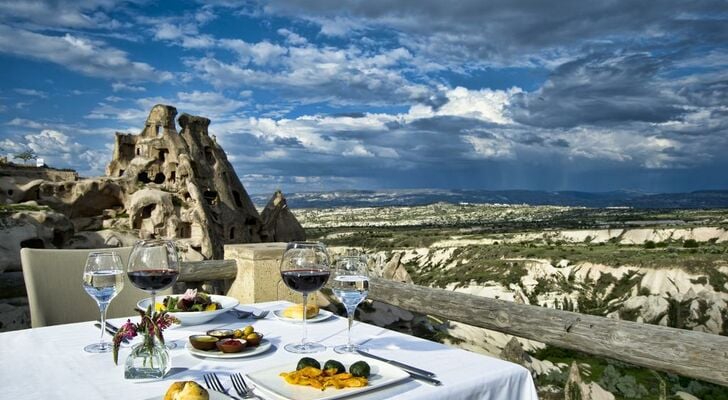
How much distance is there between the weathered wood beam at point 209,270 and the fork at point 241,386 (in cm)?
329

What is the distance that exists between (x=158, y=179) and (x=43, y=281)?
2451 centimetres

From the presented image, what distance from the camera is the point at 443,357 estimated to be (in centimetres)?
215

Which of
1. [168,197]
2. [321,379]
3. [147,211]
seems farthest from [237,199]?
[321,379]

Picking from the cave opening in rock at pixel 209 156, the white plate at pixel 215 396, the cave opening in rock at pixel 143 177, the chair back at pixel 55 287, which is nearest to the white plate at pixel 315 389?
the white plate at pixel 215 396

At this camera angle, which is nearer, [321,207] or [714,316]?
[714,316]

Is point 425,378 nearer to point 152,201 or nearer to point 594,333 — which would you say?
point 594,333

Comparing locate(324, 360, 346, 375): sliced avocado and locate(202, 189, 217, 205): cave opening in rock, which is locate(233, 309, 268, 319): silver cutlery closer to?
locate(324, 360, 346, 375): sliced avocado

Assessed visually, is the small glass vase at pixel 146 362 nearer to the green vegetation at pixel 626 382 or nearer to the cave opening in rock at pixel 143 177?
the green vegetation at pixel 626 382

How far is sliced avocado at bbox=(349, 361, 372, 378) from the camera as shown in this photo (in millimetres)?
1790

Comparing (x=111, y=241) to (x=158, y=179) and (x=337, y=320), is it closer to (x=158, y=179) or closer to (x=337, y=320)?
(x=158, y=179)

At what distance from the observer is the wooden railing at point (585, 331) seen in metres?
2.83

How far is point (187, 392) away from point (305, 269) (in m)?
0.80

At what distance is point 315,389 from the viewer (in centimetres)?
169

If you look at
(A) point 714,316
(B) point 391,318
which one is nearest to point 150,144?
(B) point 391,318
